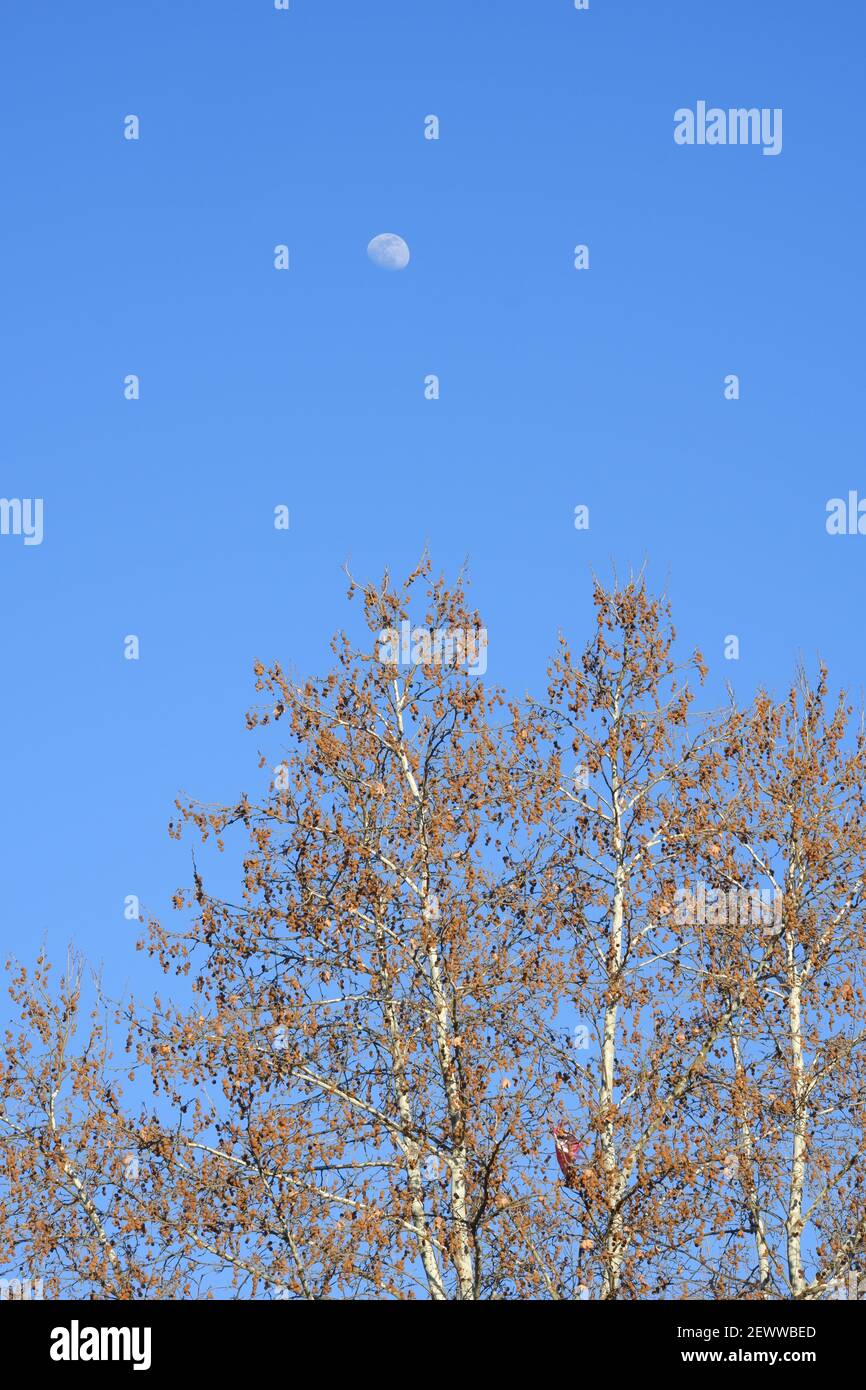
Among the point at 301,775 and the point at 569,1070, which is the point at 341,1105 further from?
the point at 301,775

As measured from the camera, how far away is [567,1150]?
19.5 m

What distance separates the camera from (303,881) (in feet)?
68.4

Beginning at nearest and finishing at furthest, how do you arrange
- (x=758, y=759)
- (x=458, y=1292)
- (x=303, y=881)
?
(x=458, y=1292) → (x=303, y=881) → (x=758, y=759)

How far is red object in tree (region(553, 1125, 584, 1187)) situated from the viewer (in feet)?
62.7

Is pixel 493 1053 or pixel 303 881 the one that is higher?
pixel 303 881

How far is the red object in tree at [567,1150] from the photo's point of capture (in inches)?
753

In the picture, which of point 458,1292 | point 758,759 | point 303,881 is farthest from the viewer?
point 758,759
